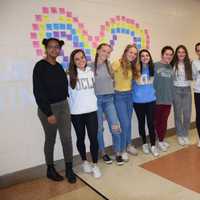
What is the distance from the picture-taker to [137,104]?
10.5ft

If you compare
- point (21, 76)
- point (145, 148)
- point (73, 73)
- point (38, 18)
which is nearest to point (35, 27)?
point (38, 18)

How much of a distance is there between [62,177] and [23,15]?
6.10 feet

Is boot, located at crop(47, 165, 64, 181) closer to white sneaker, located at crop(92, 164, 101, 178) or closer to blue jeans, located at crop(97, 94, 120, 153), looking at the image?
white sneaker, located at crop(92, 164, 101, 178)

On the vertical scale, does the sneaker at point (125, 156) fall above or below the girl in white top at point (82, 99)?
below

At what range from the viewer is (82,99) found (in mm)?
2658

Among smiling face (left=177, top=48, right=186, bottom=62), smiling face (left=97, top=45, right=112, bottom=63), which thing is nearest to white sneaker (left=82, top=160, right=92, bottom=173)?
smiling face (left=97, top=45, right=112, bottom=63)

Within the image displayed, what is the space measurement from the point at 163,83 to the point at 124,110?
26.4 inches

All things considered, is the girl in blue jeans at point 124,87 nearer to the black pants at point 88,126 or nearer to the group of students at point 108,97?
the group of students at point 108,97

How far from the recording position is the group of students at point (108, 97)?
2539 millimetres

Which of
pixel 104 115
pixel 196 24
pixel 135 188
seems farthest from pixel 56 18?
pixel 196 24

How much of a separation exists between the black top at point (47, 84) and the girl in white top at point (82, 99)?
5.4 inches

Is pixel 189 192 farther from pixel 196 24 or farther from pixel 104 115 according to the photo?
pixel 196 24

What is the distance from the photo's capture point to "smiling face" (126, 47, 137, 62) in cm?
297

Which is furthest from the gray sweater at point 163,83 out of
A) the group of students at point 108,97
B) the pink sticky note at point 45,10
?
the pink sticky note at point 45,10
